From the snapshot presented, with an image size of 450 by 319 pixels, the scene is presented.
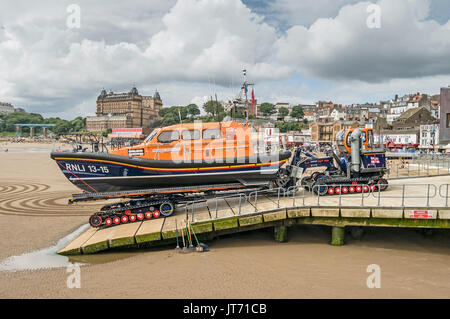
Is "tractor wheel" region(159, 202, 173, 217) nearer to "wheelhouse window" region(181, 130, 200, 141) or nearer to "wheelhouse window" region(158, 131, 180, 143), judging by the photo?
"wheelhouse window" region(158, 131, 180, 143)

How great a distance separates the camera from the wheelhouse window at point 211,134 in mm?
11164

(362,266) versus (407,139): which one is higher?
(407,139)

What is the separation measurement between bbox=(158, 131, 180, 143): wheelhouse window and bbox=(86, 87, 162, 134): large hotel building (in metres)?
141

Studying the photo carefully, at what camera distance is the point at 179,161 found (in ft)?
35.3

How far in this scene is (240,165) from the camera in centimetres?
1109

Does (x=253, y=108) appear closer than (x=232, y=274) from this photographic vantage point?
No

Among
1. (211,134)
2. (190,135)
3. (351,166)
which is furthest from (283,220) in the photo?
(190,135)

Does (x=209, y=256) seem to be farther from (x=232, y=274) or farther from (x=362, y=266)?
(x=362, y=266)

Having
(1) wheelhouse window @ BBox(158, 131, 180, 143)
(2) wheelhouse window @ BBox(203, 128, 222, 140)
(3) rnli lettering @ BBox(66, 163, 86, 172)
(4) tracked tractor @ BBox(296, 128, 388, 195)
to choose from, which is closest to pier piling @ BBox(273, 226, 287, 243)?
(4) tracked tractor @ BBox(296, 128, 388, 195)

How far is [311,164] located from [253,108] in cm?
316

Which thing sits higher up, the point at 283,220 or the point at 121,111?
the point at 121,111

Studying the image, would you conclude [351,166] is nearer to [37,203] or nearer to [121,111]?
[37,203]

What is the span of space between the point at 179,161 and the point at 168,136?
1.03 meters

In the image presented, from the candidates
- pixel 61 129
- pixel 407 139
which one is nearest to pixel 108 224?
pixel 407 139
